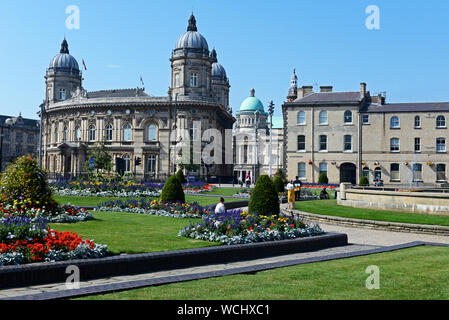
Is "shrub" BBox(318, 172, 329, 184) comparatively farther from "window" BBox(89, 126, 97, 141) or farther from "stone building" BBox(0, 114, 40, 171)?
"stone building" BBox(0, 114, 40, 171)

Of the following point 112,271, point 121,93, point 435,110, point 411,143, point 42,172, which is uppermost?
point 121,93

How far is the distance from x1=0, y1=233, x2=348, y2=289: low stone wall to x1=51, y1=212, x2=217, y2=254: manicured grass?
37.7 inches

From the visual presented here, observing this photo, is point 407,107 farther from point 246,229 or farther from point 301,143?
point 246,229

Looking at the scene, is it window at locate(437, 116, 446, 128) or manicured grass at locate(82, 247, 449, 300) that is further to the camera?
window at locate(437, 116, 446, 128)

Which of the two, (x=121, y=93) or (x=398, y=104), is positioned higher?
(x=121, y=93)

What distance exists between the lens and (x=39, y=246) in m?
10.6

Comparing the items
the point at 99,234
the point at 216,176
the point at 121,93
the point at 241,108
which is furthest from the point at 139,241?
the point at 241,108

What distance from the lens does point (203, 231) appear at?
50.2 ft

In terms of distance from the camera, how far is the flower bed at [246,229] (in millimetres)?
14508

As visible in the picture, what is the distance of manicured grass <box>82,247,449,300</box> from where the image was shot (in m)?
8.02

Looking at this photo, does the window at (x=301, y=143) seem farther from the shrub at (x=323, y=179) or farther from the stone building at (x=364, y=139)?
the shrub at (x=323, y=179)

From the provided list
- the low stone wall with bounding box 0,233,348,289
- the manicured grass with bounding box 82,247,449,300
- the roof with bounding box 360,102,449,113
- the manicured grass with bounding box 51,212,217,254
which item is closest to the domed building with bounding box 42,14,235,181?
the roof with bounding box 360,102,449,113
